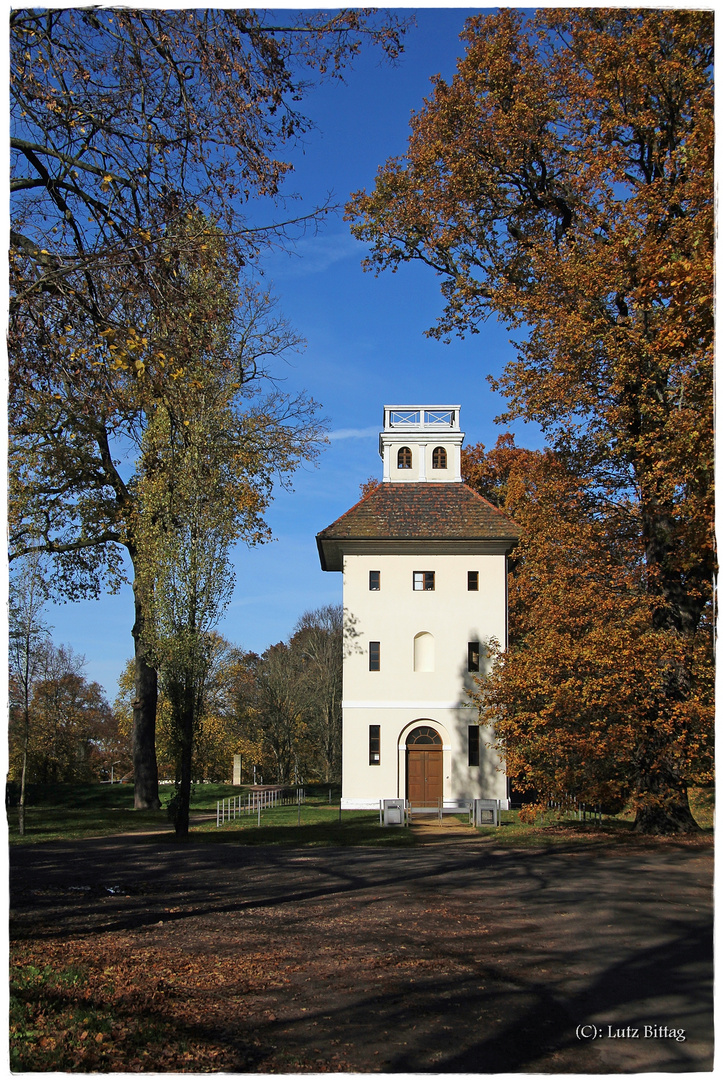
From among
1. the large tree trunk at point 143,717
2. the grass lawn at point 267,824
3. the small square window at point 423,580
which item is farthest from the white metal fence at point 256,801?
the small square window at point 423,580

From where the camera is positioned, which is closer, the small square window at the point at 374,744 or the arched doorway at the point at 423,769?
the arched doorway at the point at 423,769

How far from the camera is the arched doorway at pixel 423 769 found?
33031 millimetres

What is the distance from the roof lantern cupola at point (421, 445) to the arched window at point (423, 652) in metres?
7.18

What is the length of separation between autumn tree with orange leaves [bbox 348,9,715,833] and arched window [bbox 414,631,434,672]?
42.8 ft

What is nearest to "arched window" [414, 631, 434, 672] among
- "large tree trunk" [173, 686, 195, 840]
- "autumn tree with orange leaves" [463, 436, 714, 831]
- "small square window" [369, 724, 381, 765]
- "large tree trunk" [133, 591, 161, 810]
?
"small square window" [369, 724, 381, 765]

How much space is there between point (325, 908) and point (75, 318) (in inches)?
315

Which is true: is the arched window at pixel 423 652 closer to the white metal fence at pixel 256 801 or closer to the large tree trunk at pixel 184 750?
the white metal fence at pixel 256 801

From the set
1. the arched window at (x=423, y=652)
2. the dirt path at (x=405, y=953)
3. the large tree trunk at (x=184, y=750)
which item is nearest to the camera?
the dirt path at (x=405, y=953)

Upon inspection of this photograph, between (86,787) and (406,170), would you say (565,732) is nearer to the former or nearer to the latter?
(406,170)

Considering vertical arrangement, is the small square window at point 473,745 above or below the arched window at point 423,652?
below

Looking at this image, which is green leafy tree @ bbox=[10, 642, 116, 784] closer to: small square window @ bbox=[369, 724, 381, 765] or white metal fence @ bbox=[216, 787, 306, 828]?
white metal fence @ bbox=[216, 787, 306, 828]

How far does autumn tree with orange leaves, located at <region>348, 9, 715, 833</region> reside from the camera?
17.5 meters

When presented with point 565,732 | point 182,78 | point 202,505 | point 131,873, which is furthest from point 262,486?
point 182,78

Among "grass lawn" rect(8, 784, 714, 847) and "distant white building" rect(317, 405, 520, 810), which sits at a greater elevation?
"distant white building" rect(317, 405, 520, 810)
